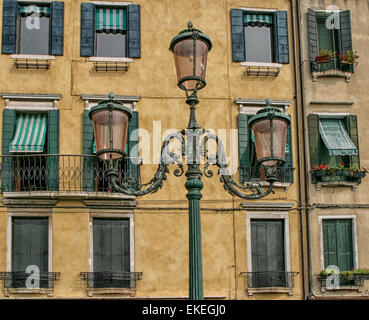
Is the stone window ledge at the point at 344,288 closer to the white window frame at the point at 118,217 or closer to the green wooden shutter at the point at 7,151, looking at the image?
the white window frame at the point at 118,217

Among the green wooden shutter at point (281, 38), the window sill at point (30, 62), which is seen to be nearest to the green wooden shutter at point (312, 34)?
the green wooden shutter at point (281, 38)

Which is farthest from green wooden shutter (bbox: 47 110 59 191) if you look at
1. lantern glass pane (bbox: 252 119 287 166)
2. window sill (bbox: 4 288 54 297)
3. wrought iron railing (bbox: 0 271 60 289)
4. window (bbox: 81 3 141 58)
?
lantern glass pane (bbox: 252 119 287 166)

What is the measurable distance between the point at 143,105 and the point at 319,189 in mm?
4651

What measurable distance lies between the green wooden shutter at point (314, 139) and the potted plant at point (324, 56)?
1.37 meters

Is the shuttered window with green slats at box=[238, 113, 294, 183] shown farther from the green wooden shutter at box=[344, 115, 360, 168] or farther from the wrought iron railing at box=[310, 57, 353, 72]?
the wrought iron railing at box=[310, 57, 353, 72]

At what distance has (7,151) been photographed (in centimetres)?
1719

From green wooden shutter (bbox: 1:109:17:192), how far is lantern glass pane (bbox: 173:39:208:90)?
8.56 meters

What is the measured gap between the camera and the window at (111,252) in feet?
55.5

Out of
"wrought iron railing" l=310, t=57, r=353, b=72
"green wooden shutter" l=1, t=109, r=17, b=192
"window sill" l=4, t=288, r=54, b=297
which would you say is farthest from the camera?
"wrought iron railing" l=310, t=57, r=353, b=72

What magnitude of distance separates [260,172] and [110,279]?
4.34m

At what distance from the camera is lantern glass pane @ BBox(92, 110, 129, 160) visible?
9117 mm
